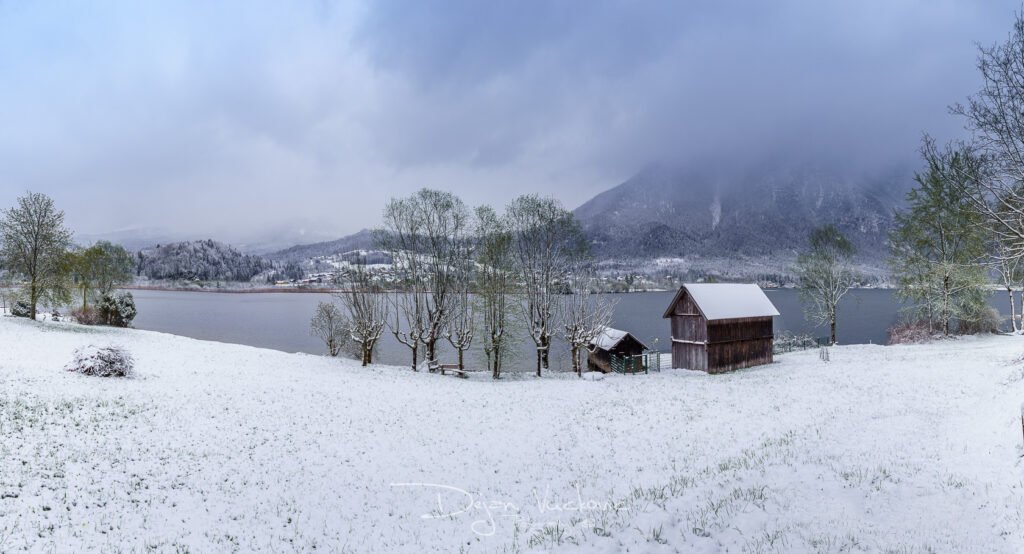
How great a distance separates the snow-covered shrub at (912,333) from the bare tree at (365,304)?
48.2 meters

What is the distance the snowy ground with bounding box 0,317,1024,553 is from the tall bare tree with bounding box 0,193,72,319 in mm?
19530

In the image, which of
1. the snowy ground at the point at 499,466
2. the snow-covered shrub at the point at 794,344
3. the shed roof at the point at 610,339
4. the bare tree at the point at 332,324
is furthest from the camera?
the snow-covered shrub at the point at 794,344

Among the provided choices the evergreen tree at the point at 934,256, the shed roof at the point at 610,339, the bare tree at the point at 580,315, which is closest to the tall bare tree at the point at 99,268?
the bare tree at the point at 580,315

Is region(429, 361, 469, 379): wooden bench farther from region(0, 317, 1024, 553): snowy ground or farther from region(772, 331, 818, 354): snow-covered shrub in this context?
region(772, 331, 818, 354): snow-covered shrub

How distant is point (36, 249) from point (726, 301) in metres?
58.7

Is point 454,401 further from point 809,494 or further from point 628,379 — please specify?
point 809,494

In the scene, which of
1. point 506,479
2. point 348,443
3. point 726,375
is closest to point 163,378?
point 348,443

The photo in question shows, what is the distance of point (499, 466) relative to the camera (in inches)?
543

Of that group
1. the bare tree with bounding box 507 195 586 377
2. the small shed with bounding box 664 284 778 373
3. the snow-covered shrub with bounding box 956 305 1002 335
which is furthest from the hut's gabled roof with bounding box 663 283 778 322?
the snow-covered shrub with bounding box 956 305 1002 335

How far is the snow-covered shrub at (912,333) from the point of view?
39.5m

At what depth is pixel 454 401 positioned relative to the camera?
2238 cm

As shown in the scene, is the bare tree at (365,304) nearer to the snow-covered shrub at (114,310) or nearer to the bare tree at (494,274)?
the bare tree at (494,274)

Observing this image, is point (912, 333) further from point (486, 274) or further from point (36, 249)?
point (36, 249)

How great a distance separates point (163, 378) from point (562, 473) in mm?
20276
